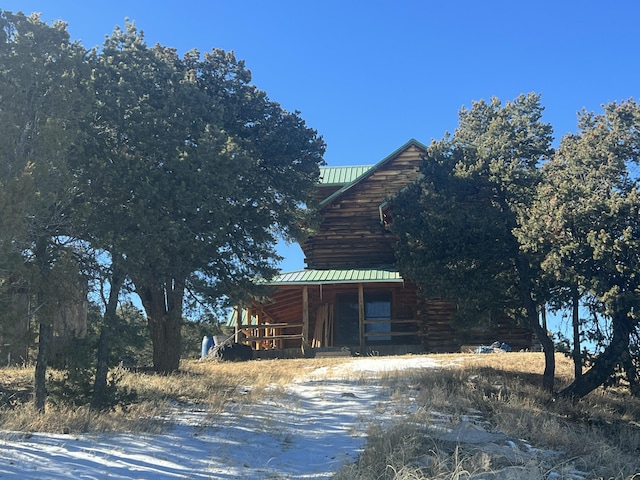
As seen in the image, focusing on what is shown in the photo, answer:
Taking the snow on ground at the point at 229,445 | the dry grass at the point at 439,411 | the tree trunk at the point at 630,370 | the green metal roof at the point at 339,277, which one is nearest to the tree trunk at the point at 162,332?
the dry grass at the point at 439,411

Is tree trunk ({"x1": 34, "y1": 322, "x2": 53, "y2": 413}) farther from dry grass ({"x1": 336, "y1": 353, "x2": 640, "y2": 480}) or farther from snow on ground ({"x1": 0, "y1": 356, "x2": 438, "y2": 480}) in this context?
dry grass ({"x1": 336, "y1": 353, "x2": 640, "y2": 480})

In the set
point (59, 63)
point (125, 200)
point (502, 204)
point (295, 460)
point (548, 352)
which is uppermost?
point (59, 63)

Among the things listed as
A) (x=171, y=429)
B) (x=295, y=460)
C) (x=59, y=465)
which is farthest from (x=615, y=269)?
(x=59, y=465)

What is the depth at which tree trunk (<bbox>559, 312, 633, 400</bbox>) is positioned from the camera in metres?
13.7

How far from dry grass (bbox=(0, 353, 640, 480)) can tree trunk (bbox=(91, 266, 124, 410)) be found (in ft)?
1.24

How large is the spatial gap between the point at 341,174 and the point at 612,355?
19.6m

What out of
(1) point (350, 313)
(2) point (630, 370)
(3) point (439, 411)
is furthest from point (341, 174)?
(3) point (439, 411)

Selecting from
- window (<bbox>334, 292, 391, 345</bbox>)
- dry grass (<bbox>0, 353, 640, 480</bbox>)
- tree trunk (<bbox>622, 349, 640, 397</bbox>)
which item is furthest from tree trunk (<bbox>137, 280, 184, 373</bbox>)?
window (<bbox>334, 292, 391, 345</bbox>)

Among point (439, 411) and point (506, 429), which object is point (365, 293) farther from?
point (506, 429)

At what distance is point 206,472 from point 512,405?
7.23 meters

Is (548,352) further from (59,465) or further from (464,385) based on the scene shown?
(59,465)

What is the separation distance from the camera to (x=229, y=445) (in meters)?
9.88

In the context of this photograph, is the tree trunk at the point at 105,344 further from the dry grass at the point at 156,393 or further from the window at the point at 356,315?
the window at the point at 356,315

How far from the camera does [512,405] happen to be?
13.3 m
